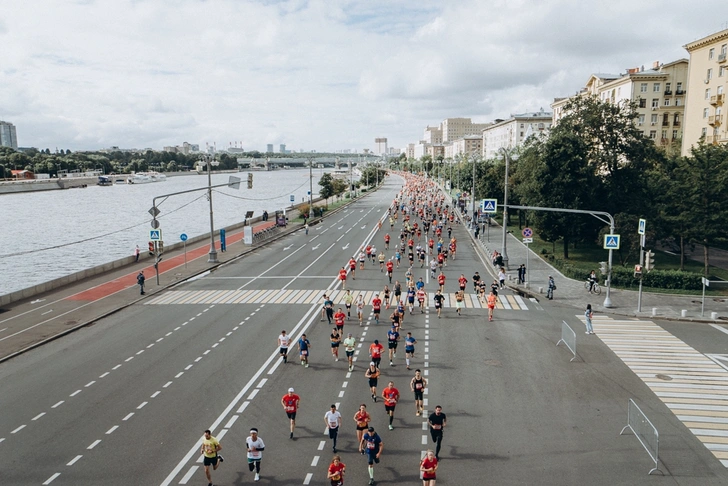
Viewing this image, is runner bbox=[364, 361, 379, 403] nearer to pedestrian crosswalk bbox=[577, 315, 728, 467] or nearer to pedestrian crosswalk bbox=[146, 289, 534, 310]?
pedestrian crosswalk bbox=[577, 315, 728, 467]

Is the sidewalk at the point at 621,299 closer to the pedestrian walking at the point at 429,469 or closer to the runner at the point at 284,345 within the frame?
the runner at the point at 284,345

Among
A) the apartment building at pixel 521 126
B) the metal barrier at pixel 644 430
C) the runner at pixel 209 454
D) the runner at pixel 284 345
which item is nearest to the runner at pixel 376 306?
the runner at pixel 284 345

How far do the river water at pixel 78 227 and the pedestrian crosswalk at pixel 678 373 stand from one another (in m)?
30.7

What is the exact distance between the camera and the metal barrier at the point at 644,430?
13.2m

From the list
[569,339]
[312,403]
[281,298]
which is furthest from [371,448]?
[281,298]

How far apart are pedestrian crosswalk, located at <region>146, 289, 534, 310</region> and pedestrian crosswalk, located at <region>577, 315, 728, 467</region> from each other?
5240 mm

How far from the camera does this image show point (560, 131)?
148 ft

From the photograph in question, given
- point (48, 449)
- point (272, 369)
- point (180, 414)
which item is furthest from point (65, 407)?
point (272, 369)

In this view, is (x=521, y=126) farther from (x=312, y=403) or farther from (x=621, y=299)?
(x=312, y=403)

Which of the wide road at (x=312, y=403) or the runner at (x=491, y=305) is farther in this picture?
the runner at (x=491, y=305)

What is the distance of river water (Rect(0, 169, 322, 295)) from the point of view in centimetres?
6162

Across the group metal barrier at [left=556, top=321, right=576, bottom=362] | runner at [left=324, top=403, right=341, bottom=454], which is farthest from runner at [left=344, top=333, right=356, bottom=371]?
metal barrier at [left=556, top=321, right=576, bottom=362]

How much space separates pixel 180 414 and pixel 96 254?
6021 cm

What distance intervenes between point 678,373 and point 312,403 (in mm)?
13658
